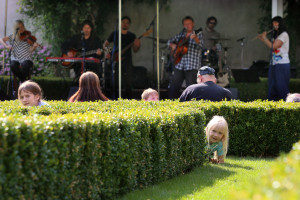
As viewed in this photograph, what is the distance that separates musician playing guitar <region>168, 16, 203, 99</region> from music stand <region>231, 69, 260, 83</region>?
Result: 8.24 ft

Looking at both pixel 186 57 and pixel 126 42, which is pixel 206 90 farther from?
pixel 126 42

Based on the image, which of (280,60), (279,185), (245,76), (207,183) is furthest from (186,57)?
(279,185)

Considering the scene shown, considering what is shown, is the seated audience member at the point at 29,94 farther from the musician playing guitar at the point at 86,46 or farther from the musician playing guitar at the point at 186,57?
the musician playing guitar at the point at 86,46

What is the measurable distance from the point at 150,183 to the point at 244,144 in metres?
2.93

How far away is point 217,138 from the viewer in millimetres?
6895

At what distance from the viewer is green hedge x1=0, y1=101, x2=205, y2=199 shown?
3.43 meters

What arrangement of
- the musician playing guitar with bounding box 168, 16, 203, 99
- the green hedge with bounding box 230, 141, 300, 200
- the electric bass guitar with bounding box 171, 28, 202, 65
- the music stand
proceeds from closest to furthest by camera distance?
1. the green hedge with bounding box 230, 141, 300, 200
2. the musician playing guitar with bounding box 168, 16, 203, 99
3. the electric bass guitar with bounding box 171, 28, 202, 65
4. the music stand

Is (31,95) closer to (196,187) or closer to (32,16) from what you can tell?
(196,187)

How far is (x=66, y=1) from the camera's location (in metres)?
16.5

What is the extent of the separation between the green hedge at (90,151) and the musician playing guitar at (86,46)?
21.4 feet

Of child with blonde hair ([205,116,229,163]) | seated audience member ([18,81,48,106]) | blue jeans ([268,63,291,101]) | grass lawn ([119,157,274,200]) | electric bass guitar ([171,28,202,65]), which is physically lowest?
grass lawn ([119,157,274,200])

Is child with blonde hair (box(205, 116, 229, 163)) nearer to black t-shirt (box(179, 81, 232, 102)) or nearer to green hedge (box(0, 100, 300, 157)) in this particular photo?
green hedge (box(0, 100, 300, 157))

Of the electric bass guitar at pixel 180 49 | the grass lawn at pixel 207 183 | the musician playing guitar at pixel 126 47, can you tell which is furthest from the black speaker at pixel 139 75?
the grass lawn at pixel 207 183

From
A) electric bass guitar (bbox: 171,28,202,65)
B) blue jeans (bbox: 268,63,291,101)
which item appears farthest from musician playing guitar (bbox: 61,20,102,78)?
blue jeans (bbox: 268,63,291,101)
